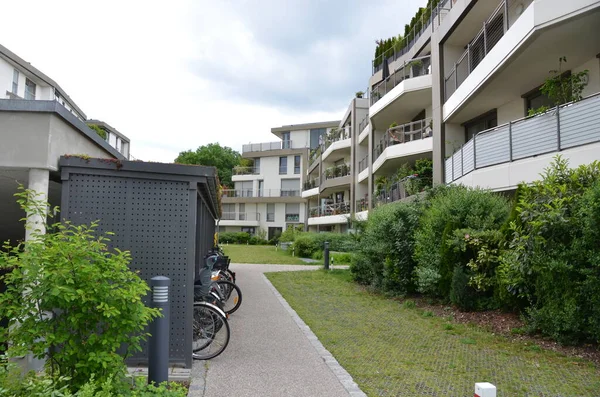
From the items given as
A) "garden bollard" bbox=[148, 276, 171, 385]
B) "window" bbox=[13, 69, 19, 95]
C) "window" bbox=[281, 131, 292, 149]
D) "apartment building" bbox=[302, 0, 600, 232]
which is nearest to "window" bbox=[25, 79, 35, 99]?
"window" bbox=[13, 69, 19, 95]

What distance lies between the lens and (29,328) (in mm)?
3654

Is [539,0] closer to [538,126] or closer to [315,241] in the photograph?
[538,126]

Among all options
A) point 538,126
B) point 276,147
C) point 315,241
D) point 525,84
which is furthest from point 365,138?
point 276,147

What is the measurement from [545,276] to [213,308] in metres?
4.98

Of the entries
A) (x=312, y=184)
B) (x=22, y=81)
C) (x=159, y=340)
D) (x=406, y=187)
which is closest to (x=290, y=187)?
(x=312, y=184)

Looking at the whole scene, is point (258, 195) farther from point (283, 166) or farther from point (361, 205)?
point (361, 205)

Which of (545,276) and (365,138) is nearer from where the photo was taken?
(545,276)

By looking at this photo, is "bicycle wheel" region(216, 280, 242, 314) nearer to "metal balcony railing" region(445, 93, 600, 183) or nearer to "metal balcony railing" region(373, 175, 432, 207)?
"metal balcony railing" region(445, 93, 600, 183)

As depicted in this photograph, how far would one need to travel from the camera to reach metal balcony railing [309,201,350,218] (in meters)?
39.0

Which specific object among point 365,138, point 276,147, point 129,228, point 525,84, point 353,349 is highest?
point 276,147

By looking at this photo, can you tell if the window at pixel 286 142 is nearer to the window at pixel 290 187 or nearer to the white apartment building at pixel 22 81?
the window at pixel 290 187

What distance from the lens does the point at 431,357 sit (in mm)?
6664

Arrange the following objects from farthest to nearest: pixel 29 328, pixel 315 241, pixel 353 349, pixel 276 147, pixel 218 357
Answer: pixel 276 147, pixel 315 241, pixel 353 349, pixel 218 357, pixel 29 328

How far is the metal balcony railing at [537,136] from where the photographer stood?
376 inches
